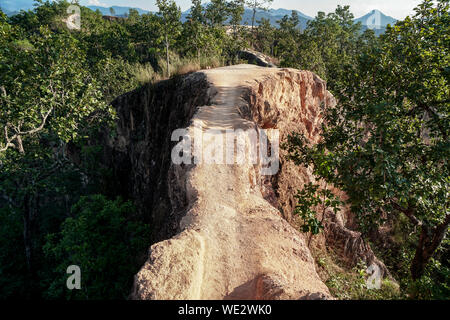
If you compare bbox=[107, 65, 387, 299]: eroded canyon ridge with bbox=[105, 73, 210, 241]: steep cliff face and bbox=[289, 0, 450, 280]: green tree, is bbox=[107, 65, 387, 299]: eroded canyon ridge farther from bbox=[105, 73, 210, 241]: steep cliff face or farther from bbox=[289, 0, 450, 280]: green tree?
bbox=[289, 0, 450, 280]: green tree

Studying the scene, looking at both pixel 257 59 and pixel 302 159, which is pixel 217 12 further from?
pixel 302 159

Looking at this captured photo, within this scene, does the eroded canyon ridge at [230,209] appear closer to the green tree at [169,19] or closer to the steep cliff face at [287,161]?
the steep cliff face at [287,161]

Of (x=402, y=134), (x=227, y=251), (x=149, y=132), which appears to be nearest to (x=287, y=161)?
(x=402, y=134)

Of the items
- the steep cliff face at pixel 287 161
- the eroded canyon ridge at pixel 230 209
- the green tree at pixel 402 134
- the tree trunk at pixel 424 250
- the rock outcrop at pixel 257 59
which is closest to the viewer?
the eroded canyon ridge at pixel 230 209

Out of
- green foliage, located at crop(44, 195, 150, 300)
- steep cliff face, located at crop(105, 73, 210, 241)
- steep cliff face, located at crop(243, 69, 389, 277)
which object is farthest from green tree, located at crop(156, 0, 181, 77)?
green foliage, located at crop(44, 195, 150, 300)

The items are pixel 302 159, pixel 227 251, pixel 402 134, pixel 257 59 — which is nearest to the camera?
pixel 227 251

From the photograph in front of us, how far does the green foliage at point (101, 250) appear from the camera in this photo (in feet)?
23.2

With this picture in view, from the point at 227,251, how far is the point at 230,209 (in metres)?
0.91

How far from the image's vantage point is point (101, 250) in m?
7.39

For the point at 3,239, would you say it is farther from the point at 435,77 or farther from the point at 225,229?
the point at 435,77

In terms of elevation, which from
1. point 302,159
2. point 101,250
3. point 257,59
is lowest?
point 101,250

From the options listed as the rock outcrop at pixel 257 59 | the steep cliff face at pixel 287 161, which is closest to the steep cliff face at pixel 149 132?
the steep cliff face at pixel 287 161

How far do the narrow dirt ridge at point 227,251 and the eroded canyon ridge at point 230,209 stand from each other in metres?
0.01

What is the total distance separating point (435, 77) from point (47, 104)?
10.6 metres
